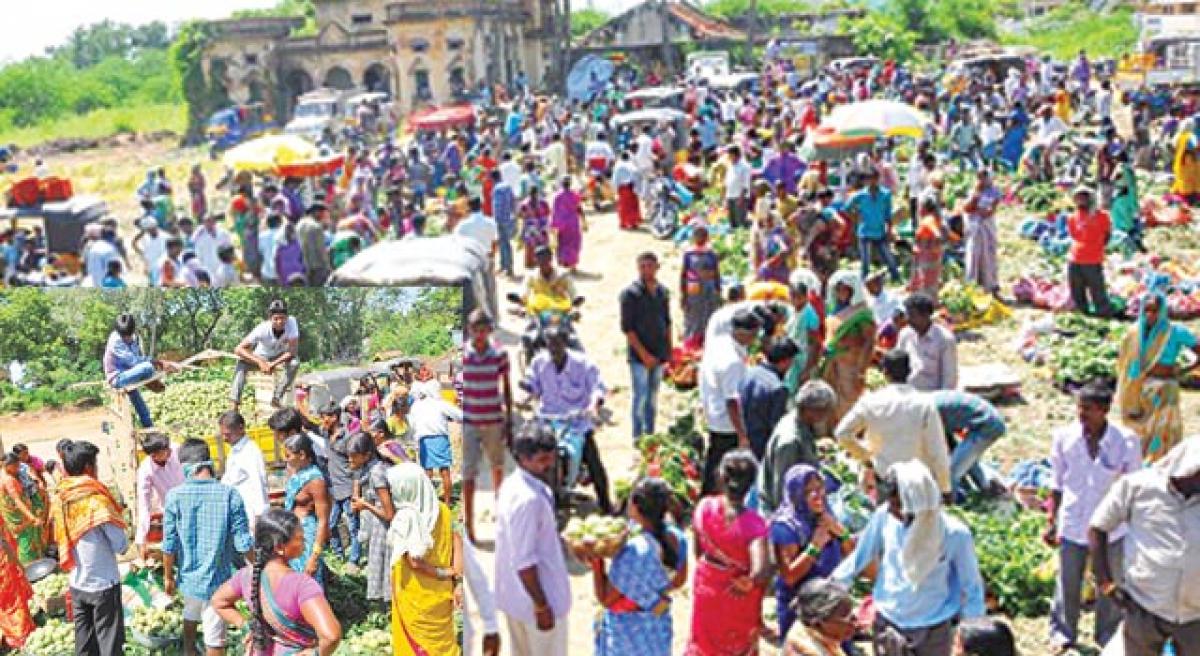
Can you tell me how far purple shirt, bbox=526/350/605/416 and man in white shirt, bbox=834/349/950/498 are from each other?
Result: 6.77ft

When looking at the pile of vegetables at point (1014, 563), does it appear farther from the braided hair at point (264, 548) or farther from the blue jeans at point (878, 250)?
the blue jeans at point (878, 250)

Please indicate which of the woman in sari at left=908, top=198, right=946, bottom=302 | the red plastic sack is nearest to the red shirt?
the woman in sari at left=908, top=198, right=946, bottom=302

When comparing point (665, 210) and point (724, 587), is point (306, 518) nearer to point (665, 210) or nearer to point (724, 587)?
point (724, 587)

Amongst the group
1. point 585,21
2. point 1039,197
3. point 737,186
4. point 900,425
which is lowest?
point 1039,197

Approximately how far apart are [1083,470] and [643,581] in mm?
2202

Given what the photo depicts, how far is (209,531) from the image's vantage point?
4.12m

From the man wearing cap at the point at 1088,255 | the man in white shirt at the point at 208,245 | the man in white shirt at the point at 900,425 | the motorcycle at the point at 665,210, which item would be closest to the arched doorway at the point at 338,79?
the motorcycle at the point at 665,210

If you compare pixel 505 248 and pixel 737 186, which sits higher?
pixel 737 186

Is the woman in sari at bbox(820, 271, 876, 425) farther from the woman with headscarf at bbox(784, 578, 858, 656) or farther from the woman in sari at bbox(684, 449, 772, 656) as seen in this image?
the woman with headscarf at bbox(784, 578, 858, 656)

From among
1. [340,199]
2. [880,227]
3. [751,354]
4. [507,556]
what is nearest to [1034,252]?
[880,227]

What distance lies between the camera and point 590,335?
12914 mm

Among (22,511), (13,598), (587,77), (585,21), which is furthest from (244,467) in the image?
(585,21)

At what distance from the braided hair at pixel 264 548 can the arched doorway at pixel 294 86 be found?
143 ft

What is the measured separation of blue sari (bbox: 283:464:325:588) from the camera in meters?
4.00
